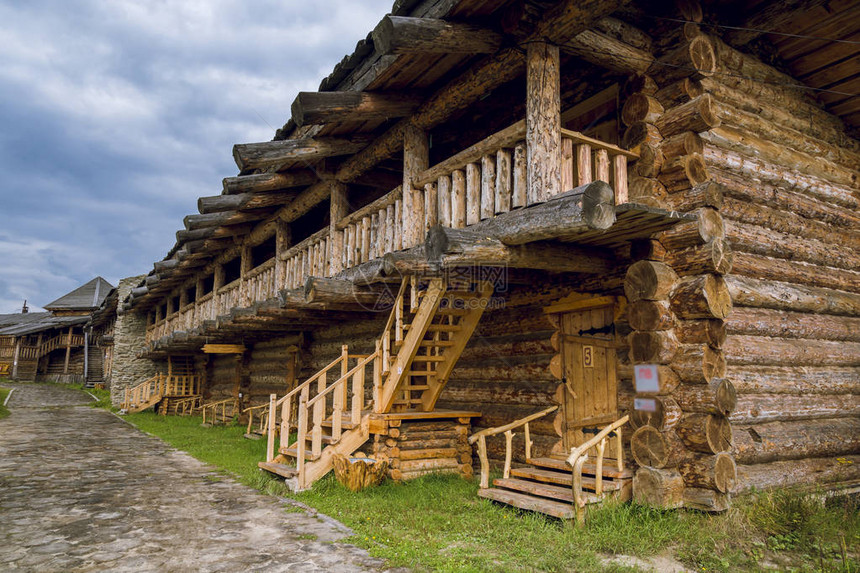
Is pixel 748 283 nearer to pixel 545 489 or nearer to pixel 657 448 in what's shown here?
pixel 657 448

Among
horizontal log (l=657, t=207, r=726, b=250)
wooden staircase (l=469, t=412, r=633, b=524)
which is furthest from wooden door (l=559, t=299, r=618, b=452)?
horizontal log (l=657, t=207, r=726, b=250)

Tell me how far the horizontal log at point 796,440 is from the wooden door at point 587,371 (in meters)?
1.58

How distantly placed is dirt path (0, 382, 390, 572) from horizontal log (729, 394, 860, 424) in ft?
14.5

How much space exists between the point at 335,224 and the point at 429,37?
4.82m

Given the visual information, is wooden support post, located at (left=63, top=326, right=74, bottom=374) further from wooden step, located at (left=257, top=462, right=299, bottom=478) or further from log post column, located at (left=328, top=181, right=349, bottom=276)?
wooden step, located at (left=257, top=462, right=299, bottom=478)

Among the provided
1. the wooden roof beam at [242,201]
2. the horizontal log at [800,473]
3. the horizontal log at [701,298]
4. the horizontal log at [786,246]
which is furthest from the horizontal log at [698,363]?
the wooden roof beam at [242,201]

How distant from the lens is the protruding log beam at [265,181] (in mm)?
10510

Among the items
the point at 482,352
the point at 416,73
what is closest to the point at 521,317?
the point at 482,352

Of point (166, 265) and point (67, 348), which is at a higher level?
point (166, 265)

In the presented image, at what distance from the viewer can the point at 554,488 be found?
6.30 meters

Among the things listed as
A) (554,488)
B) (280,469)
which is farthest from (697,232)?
(280,469)

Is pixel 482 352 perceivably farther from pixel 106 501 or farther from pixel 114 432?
pixel 114 432

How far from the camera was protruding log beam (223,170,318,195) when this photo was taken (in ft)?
34.5

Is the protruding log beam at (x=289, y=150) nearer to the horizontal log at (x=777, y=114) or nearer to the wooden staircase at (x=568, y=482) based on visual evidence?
the wooden staircase at (x=568, y=482)
